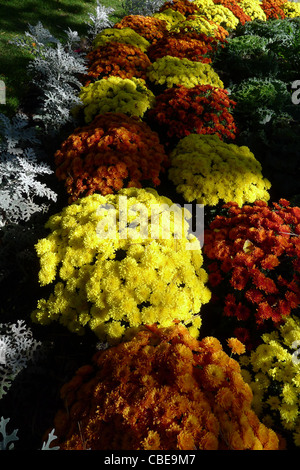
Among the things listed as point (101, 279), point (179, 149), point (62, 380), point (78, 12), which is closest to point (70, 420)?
point (62, 380)

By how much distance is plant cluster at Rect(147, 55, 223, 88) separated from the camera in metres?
5.40

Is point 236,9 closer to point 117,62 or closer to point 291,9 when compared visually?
point 291,9

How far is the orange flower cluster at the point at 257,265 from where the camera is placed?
253 cm

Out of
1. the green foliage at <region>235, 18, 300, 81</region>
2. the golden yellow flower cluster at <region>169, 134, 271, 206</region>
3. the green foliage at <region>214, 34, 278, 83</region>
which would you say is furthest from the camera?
the green foliage at <region>235, 18, 300, 81</region>

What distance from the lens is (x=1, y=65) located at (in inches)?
250

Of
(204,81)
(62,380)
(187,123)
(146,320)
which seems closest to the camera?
(146,320)

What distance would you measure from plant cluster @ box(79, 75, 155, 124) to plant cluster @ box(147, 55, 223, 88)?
2.53 feet

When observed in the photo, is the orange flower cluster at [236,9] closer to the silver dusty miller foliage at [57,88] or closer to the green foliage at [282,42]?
the green foliage at [282,42]

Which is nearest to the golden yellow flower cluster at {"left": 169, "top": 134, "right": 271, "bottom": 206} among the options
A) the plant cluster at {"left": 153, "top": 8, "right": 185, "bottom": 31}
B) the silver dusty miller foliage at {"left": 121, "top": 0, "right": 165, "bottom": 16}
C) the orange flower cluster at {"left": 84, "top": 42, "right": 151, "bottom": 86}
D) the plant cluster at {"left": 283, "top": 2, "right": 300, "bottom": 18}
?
the orange flower cluster at {"left": 84, "top": 42, "right": 151, "bottom": 86}

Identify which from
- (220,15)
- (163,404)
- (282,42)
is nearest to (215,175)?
(163,404)

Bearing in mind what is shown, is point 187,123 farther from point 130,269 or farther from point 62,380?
point 62,380

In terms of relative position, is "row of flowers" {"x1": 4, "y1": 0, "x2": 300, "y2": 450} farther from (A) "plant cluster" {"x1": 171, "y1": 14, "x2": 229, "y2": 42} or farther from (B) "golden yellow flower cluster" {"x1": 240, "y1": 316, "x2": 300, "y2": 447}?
(A) "plant cluster" {"x1": 171, "y1": 14, "x2": 229, "y2": 42}

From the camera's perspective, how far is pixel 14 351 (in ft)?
8.24

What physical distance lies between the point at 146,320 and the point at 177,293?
1.04 ft
